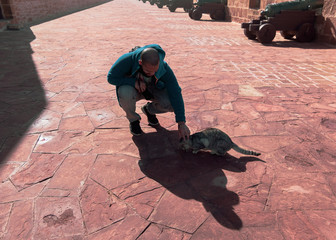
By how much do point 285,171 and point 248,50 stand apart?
5710 millimetres

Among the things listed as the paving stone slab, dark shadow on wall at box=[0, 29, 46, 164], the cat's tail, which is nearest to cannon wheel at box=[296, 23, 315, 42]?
the cat's tail

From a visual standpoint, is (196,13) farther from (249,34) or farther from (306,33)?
(306,33)

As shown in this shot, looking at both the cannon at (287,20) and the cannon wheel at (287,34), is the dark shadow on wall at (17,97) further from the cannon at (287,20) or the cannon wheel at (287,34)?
the cannon wheel at (287,34)

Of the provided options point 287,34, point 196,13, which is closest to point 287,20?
point 287,34

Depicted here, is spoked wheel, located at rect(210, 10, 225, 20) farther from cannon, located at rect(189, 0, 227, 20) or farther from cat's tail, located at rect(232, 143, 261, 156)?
cat's tail, located at rect(232, 143, 261, 156)

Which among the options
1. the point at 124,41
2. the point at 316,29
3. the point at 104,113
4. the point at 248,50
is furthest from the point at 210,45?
the point at 104,113

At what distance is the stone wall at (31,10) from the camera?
Result: 11.9 meters

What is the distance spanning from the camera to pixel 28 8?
13445 mm

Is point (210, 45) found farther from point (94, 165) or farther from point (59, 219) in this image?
point (59, 219)

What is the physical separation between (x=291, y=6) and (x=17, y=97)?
7.94m

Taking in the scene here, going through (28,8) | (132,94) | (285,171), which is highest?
(28,8)

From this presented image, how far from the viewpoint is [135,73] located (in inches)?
109

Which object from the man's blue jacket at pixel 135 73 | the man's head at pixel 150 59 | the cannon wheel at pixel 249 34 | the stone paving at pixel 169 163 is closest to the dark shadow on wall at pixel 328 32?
the cannon wheel at pixel 249 34

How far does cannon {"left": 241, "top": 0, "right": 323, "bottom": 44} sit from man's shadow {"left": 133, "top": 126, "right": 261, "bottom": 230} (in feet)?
21.5
